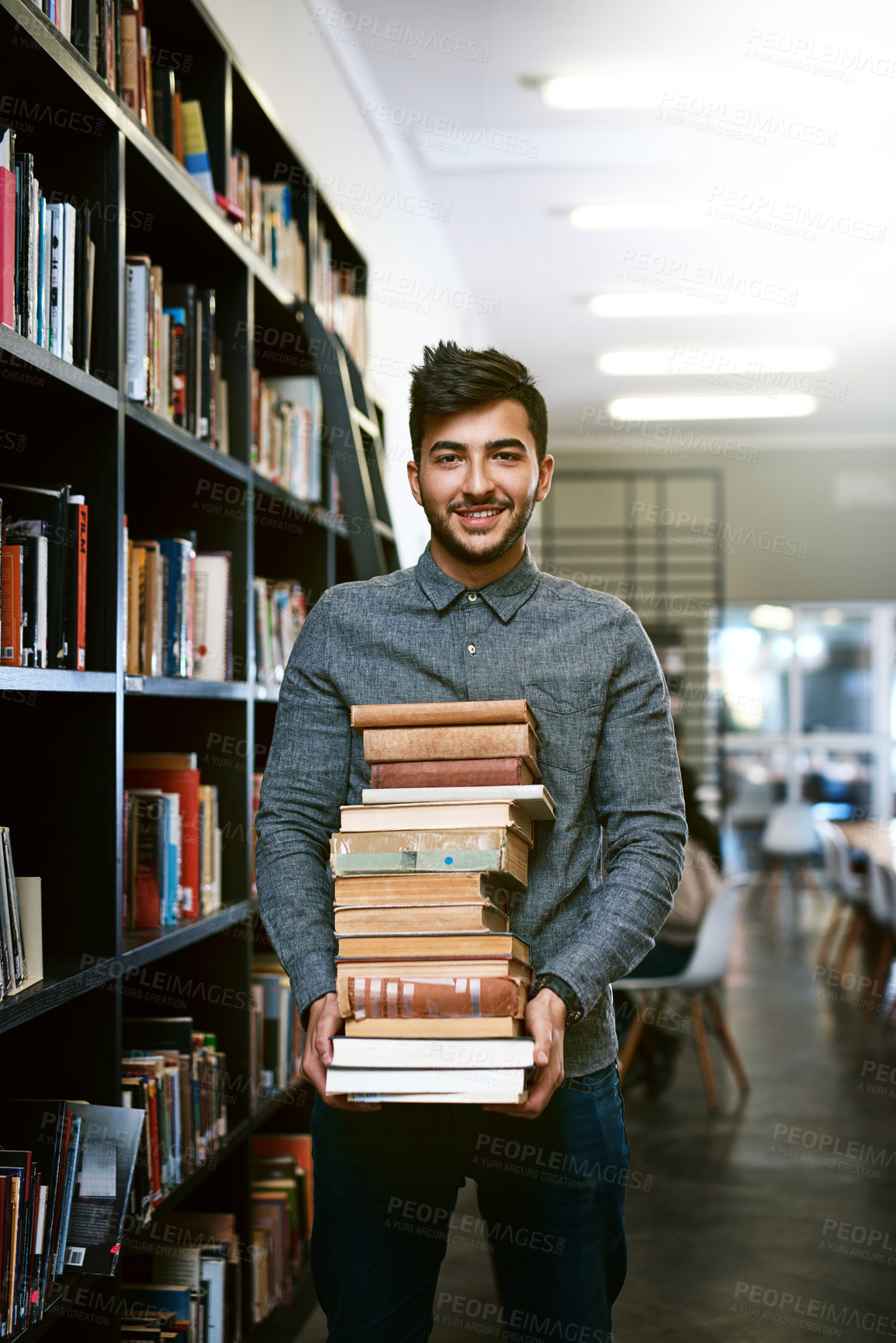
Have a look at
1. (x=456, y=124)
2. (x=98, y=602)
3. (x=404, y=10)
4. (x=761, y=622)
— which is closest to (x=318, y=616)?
(x=98, y=602)

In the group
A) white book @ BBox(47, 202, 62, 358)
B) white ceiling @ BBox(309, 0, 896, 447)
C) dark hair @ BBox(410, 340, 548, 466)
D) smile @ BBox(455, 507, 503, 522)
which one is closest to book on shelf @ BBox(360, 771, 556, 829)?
smile @ BBox(455, 507, 503, 522)

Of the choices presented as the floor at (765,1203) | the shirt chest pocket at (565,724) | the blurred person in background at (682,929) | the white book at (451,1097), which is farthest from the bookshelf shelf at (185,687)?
the blurred person in background at (682,929)

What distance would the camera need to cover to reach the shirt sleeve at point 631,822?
144 centimetres

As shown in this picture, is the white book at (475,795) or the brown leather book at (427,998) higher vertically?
the white book at (475,795)

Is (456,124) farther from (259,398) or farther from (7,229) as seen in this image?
(7,229)

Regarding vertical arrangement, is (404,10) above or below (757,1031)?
above

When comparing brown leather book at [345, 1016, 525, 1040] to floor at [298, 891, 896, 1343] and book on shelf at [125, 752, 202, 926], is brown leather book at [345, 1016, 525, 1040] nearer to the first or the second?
book on shelf at [125, 752, 202, 926]

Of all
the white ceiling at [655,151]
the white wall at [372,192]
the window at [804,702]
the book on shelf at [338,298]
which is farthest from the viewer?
the window at [804,702]

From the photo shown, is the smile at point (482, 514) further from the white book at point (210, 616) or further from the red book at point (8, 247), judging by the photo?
the white book at point (210, 616)

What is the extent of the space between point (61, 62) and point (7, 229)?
25 centimetres

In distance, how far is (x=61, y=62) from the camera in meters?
1.59

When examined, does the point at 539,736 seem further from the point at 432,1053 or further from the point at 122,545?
the point at 122,545

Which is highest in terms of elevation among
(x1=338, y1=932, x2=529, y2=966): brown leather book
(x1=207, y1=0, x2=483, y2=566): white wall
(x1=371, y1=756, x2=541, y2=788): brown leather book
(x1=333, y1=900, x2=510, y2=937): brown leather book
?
(x1=207, y1=0, x2=483, y2=566): white wall

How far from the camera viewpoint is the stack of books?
1330 mm
